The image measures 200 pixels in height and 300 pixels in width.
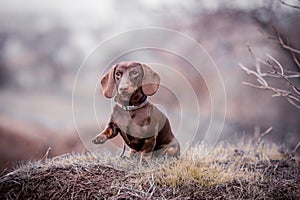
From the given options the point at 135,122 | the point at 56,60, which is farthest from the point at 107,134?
the point at 56,60

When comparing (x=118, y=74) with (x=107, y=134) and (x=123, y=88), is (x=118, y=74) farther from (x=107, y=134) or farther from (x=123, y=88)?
(x=107, y=134)

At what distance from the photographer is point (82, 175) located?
1716mm

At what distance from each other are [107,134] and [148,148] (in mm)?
149

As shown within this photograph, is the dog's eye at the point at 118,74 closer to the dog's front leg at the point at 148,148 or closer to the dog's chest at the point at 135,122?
the dog's chest at the point at 135,122

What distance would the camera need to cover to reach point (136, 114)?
1.72m

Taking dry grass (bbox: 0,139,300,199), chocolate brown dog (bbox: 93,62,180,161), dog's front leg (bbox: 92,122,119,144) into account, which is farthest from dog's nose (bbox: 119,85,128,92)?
dry grass (bbox: 0,139,300,199)

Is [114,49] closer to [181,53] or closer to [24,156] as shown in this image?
[181,53]

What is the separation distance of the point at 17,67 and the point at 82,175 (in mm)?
521

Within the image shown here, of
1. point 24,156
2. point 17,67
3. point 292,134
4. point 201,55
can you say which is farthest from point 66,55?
point 292,134

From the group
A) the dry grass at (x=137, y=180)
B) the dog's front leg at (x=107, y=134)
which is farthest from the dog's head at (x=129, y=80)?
the dry grass at (x=137, y=180)

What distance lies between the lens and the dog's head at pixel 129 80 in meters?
1.65

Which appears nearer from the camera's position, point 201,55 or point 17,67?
point 17,67

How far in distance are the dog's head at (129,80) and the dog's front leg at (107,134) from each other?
0.11m

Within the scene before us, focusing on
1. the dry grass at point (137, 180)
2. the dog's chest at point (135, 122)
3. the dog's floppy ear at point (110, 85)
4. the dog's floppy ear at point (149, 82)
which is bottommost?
the dry grass at point (137, 180)
